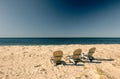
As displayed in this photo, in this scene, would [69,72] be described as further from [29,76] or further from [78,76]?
[29,76]

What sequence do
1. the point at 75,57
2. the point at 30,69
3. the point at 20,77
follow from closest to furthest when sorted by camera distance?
the point at 20,77 → the point at 30,69 → the point at 75,57

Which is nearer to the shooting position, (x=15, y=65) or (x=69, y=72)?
(x=69, y=72)

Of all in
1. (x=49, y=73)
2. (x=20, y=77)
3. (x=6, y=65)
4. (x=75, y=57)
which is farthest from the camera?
(x=75, y=57)

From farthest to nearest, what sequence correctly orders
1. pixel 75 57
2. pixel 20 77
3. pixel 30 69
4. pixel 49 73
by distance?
pixel 75 57
pixel 30 69
pixel 49 73
pixel 20 77

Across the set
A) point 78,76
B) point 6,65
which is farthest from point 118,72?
point 6,65

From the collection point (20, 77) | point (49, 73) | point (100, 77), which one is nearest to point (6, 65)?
point (20, 77)

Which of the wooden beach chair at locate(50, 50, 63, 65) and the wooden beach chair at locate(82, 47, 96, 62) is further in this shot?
the wooden beach chair at locate(82, 47, 96, 62)

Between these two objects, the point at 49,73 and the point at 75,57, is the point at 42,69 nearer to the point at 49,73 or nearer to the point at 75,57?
the point at 49,73

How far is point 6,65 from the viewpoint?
8844 mm

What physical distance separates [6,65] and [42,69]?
2.44 metres

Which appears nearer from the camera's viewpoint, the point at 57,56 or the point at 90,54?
the point at 57,56

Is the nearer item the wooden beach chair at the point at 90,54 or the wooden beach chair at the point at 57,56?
the wooden beach chair at the point at 57,56

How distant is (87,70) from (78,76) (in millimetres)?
1159

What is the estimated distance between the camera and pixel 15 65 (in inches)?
349
